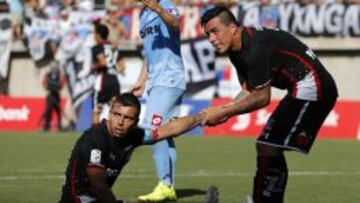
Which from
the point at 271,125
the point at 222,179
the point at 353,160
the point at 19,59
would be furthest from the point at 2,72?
the point at 271,125

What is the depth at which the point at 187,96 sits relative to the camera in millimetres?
33312

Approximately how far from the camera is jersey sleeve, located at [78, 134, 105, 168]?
838 centimetres

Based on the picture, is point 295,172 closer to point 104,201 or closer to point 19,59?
point 104,201

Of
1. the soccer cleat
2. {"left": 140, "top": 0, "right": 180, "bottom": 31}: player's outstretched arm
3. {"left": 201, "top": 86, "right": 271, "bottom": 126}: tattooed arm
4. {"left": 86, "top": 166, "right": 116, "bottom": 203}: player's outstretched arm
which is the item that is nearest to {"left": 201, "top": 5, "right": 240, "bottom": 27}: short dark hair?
{"left": 201, "top": 86, "right": 271, "bottom": 126}: tattooed arm

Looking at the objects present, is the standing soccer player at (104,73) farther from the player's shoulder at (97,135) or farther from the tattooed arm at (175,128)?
the tattooed arm at (175,128)

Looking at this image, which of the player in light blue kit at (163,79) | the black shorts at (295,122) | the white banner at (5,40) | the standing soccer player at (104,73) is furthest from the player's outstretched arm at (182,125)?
the white banner at (5,40)

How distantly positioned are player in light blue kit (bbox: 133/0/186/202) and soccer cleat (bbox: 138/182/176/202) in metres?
0.01

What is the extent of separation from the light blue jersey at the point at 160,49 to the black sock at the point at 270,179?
2.97 meters

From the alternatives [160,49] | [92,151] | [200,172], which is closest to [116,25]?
[200,172]

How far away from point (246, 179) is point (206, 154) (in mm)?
5119

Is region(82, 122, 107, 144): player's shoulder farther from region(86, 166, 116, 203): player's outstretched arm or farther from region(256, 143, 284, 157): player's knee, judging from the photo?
region(256, 143, 284, 157): player's knee

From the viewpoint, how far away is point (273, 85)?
28.7ft

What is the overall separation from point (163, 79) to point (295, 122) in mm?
3113

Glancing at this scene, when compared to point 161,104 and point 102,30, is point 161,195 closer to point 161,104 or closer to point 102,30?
point 161,104
